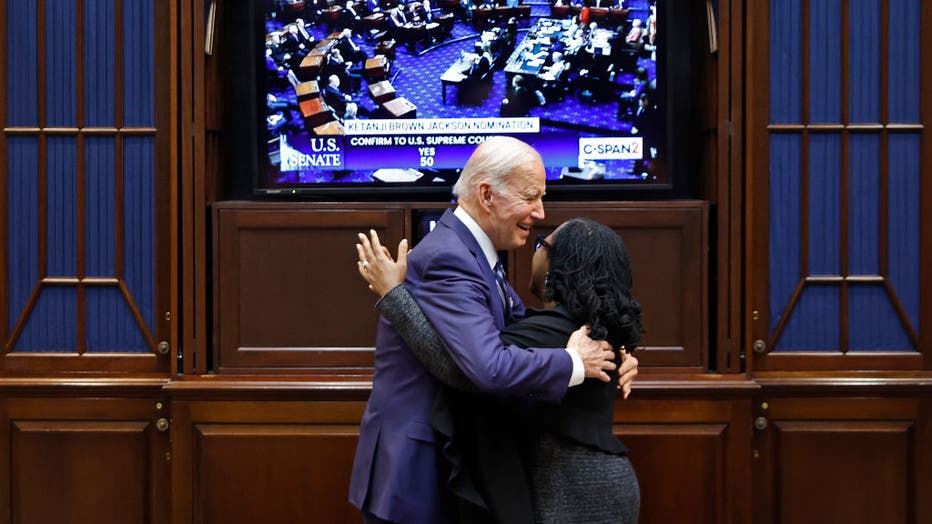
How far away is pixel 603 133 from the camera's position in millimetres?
3635

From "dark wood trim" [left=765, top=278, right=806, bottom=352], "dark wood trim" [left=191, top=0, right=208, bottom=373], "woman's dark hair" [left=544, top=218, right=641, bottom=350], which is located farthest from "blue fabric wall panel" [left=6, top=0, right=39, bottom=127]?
"dark wood trim" [left=765, top=278, right=806, bottom=352]

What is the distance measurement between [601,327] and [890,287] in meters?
1.76

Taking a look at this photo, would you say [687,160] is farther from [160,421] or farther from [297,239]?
[160,421]

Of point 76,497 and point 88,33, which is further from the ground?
point 88,33

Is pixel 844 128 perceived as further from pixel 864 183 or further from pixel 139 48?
pixel 139 48

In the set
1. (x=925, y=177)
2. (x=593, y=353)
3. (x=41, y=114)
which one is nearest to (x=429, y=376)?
(x=593, y=353)

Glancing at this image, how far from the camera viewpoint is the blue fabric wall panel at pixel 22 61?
357 centimetres

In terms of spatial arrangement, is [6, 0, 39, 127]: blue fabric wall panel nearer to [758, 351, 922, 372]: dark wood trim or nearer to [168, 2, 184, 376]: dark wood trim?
[168, 2, 184, 376]: dark wood trim

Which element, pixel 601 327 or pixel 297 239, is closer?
pixel 601 327

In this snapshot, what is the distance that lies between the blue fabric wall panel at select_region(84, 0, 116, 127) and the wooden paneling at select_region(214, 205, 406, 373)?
1.89ft

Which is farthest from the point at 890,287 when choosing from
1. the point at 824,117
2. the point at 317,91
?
the point at 317,91

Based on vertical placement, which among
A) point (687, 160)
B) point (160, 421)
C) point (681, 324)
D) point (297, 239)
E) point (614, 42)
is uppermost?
point (614, 42)

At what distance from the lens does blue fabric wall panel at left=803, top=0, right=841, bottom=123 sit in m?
3.55

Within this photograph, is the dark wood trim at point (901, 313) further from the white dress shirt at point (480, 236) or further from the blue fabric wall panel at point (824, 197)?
the white dress shirt at point (480, 236)
